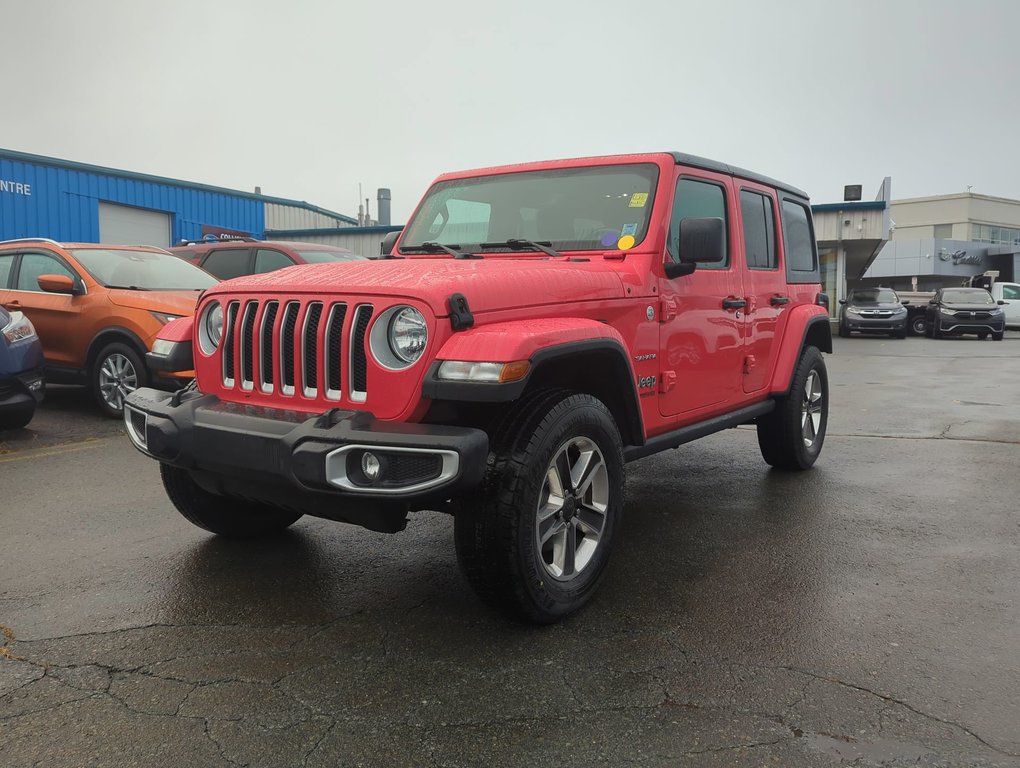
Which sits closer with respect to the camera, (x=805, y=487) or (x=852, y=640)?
(x=852, y=640)

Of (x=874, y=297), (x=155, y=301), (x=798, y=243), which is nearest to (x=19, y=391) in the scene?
(x=155, y=301)

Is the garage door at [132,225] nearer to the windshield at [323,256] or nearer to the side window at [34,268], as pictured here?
the windshield at [323,256]

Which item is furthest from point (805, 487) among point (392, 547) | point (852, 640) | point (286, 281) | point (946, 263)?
point (946, 263)

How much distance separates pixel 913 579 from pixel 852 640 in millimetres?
857

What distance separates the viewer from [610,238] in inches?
160

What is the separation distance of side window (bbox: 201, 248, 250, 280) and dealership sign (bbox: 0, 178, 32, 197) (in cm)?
959

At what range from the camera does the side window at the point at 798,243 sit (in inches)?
222

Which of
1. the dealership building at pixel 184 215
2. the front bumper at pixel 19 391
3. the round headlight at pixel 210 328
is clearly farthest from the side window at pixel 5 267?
the round headlight at pixel 210 328

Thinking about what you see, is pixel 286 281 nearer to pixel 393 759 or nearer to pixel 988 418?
pixel 393 759

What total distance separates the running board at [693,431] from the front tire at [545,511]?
0.35 metres

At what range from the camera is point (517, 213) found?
4.35 m

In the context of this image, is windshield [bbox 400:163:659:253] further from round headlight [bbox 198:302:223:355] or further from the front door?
round headlight [bbox 198:302:223:355]

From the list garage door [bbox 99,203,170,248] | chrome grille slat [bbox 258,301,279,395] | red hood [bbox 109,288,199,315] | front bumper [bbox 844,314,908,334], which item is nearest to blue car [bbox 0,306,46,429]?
red hood [bbox 109,288,199,315]

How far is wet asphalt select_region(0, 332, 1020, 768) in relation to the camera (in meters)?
2.45
